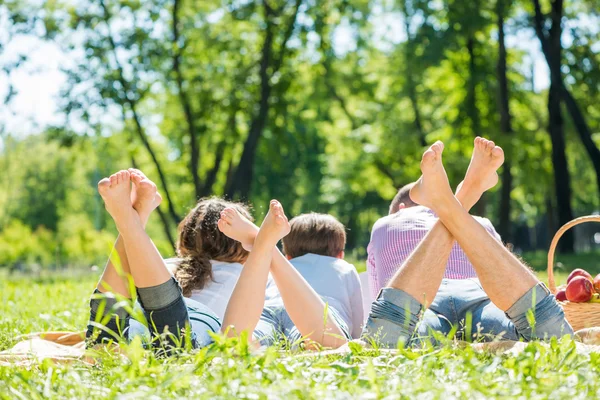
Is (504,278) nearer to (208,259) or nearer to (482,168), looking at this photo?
(482,168)

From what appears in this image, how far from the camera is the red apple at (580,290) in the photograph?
13.1ft

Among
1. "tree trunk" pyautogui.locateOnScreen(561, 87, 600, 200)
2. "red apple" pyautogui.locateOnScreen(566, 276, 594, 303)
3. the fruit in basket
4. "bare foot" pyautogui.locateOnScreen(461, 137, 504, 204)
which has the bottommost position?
the fruit in basket

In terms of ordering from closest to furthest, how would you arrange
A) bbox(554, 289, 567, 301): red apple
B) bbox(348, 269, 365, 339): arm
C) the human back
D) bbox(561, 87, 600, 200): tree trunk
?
the human back < bbox(348, 269, 365, 339): arm < bbox(554, 289, 567, 301): red apple < bbox(561, 87, 600, 200): tree trunk

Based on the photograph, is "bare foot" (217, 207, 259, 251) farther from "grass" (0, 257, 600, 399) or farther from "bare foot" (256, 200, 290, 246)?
"grass" (0, 257, 600, 399)

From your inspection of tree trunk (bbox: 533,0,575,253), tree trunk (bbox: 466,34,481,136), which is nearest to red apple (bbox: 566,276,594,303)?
tree trunk (bbox: 533,0,575,253)

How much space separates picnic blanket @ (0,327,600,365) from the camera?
2.76 metres

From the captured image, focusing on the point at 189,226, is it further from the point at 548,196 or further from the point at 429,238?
the point at 548,196

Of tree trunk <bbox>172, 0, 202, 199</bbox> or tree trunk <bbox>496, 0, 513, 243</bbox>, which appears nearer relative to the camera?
tree trunk <bbox>172, 0, 202, 199</bbox>

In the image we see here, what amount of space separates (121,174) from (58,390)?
3.74 ft

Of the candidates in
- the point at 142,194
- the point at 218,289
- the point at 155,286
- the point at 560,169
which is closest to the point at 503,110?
the point at 560,169

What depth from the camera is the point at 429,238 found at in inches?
123

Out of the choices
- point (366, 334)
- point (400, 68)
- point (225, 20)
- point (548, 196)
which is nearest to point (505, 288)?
point (366, 334)

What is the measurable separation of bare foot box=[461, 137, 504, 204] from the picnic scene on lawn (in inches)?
0.4

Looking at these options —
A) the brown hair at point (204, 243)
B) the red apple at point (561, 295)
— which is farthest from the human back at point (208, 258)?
the red apple at point (561, 295)
